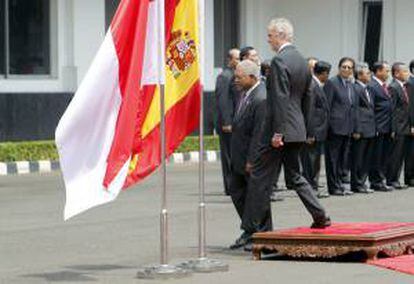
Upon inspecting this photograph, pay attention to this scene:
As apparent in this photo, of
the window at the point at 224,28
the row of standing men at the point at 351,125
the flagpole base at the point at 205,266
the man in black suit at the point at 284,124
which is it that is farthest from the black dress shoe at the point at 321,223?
the window at the point at 224,28

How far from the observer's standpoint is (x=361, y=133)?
19.7 meters

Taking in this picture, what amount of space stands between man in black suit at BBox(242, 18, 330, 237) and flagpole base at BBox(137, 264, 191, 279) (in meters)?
1.57

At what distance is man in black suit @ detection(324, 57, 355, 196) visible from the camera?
63.0ft

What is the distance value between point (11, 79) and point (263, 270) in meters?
17.0

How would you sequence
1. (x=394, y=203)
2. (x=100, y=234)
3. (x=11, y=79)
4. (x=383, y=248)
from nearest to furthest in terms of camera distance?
(x=383, y=248) → (x=100, y=234) → (x=394, y=203) → (x=11, y=79)

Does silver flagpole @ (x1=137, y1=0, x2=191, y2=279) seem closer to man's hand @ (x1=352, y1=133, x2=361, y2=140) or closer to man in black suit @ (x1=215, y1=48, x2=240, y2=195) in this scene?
man in black suit @ (x1=215, y1=48, x2=240, y2=195)

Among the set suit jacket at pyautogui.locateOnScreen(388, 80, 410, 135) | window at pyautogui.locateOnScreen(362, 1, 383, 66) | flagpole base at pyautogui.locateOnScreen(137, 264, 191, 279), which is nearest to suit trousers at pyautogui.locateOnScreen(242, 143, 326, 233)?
flagpole base at pyautogui.locateOnScreen(137, 264, 191, 279)

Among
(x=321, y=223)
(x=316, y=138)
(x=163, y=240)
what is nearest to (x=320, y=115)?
(x=316, y=138)

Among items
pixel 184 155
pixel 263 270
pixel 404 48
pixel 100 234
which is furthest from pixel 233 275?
pixel 404 48

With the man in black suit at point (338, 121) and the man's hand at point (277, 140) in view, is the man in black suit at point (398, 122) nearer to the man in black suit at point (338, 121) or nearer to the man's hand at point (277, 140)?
the man in black suit at point (338, 121)

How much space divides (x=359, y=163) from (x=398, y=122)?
1.25m

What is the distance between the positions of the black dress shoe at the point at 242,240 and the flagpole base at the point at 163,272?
5.47 ft

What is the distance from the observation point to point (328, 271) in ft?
37.6

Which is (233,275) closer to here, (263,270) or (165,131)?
(263,270)
